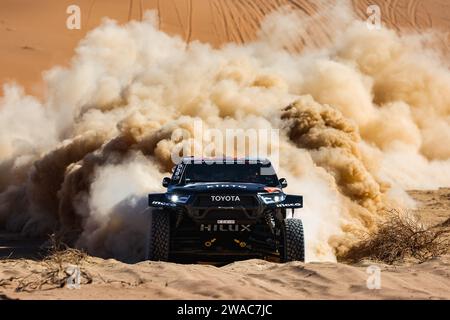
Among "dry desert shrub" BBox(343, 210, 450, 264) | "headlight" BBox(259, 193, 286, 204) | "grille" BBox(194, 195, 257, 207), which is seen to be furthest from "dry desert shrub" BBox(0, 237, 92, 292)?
"dry desert shrub" BBox(343, 210, 450, 264)

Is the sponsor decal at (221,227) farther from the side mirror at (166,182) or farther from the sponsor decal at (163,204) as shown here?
the side mirror at (166,182)

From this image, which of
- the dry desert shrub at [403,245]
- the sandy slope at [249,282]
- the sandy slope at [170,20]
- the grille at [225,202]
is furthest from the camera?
the sandy slope at [170,20]

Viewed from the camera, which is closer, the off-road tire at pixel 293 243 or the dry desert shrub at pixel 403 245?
the off-road tire at pixel 293 243

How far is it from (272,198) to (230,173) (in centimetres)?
130

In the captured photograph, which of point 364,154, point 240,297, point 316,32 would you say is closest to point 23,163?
point 364,154

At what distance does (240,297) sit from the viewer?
8266mm

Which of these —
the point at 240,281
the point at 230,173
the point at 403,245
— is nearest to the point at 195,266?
the point at 240,281

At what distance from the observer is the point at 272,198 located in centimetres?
1159

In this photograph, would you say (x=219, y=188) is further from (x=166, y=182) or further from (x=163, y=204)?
(x=166, y=182)

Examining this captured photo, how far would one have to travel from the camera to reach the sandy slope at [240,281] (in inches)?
334

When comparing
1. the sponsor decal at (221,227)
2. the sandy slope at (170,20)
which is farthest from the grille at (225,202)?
the sandy slope at (170,20)

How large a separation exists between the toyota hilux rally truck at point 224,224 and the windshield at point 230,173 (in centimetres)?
63
